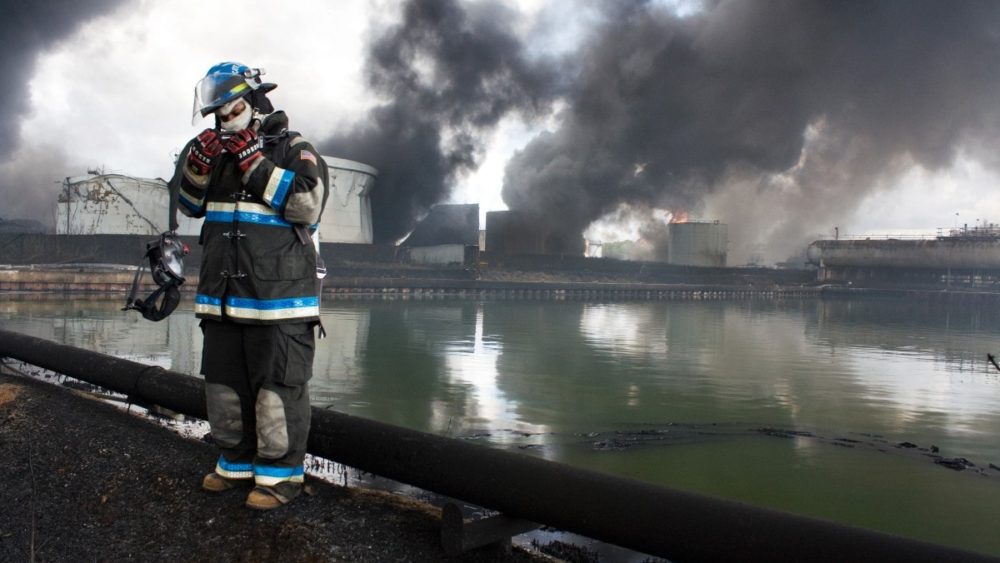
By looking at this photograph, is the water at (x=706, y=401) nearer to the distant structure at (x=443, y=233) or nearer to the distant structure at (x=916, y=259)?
the distant structure at (x=443, y=233)

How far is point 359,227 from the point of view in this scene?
152ft

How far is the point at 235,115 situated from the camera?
9.66ft

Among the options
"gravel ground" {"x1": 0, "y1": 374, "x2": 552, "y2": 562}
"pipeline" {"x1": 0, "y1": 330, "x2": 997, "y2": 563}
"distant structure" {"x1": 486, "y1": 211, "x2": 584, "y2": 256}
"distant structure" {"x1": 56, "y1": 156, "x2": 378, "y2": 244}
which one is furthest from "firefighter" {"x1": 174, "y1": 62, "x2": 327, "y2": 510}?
"distant structure" {"x1": 486, "y1": 211, "x2": 584, "y2": 256}

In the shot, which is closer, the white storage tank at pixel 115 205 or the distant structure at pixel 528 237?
the white storage tank at pixel 115 205

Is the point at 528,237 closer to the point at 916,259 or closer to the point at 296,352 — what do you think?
the point at 916,259

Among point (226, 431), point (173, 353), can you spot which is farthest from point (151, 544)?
point (173, 353)

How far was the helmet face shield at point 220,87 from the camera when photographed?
287 centimetres

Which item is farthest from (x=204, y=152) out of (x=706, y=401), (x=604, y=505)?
(x=706, y=401)

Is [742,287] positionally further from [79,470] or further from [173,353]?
[79,470]

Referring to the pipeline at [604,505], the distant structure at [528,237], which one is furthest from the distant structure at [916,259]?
the pipeline at [604,505]

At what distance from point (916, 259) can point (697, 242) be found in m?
14.8

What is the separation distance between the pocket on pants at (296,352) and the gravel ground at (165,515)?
0.49 metres

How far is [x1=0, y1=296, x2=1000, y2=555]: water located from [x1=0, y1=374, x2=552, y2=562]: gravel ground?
8.33 feet

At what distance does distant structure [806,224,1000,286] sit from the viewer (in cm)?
4528
